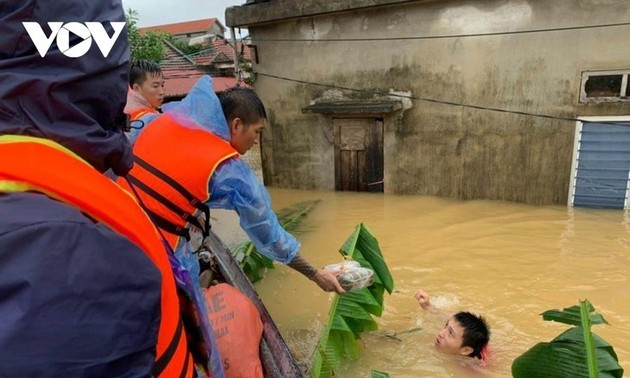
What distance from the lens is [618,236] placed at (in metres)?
5.84

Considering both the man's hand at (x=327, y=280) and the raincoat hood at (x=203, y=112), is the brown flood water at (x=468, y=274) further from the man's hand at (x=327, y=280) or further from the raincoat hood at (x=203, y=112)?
the raincoat hood at (x=203, y=112)

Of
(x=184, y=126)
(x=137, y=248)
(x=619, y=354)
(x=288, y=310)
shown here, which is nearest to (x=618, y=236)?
(x=619, y=354)

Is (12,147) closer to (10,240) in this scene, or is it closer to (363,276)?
(10,240)

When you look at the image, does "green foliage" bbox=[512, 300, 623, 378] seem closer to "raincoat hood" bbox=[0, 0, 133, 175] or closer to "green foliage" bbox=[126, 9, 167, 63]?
"raincoat hood" bbox=[0, 0, 133, 175]

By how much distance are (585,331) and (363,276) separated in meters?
1.34

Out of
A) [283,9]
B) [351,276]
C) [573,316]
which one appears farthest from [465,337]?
Result: [283,9]

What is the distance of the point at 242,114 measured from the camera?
2.32m

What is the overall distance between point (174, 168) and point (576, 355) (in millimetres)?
1963

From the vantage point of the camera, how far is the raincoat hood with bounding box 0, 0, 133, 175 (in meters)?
0.74

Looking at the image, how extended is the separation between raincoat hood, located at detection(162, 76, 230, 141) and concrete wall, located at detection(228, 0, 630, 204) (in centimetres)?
615

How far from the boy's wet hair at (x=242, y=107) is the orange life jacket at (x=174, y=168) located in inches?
6.5

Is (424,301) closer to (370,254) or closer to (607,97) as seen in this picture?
(370,254)

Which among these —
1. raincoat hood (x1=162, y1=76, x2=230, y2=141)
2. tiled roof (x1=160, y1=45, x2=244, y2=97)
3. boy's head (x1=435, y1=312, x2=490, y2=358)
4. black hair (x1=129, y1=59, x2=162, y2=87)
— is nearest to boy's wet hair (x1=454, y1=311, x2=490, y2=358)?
boy's head (x1=435, y1=312, x2=490, y2=358)

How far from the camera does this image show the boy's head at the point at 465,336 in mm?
3355
